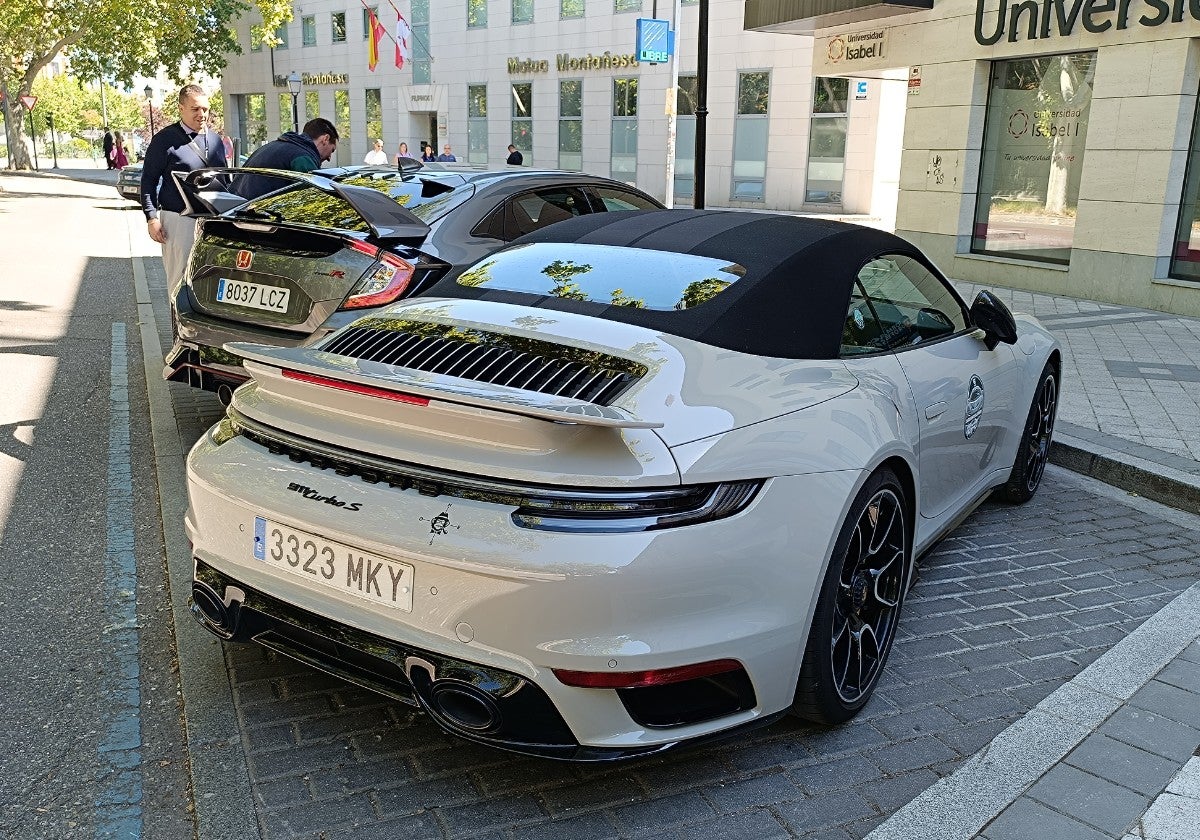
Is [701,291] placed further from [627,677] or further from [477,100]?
[477,100]

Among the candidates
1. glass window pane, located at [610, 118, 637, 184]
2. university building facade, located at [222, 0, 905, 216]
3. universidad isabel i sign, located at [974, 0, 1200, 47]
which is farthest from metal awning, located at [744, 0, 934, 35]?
glass window pane, located at [610, 118, 637, 184]

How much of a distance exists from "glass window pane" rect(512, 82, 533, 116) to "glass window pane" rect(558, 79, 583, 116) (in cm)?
163

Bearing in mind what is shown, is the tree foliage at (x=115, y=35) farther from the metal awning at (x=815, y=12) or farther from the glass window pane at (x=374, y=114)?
the metal awning at (x=815, y=12)

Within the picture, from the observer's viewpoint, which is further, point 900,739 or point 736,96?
point 736,96

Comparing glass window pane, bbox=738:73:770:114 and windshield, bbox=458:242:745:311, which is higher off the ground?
glass window pane, bbox=738:73:770:114

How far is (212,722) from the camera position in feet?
9.96

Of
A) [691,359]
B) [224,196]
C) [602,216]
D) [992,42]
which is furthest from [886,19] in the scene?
[691,359]

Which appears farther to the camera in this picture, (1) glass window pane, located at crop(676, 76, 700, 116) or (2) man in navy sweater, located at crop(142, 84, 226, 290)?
(1) glass window pane, located at crop(676, 76, 700, 116)

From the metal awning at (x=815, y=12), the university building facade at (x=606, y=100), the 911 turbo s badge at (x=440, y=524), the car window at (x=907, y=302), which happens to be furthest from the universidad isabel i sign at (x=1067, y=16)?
the 911 turbo s badge at (x=440, y=524)

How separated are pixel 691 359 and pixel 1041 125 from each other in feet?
41.2

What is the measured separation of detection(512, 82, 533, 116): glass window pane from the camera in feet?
121

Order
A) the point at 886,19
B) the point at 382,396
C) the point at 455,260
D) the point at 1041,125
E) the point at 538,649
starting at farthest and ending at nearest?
the point at 886,19 → the point at 1041,125 → the point at 455,260 → the point at 382,396 → the point at 538,649

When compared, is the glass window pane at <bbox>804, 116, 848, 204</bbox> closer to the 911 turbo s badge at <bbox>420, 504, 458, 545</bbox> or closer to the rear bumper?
the rear bumper

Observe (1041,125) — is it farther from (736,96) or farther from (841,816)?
(736,96)
